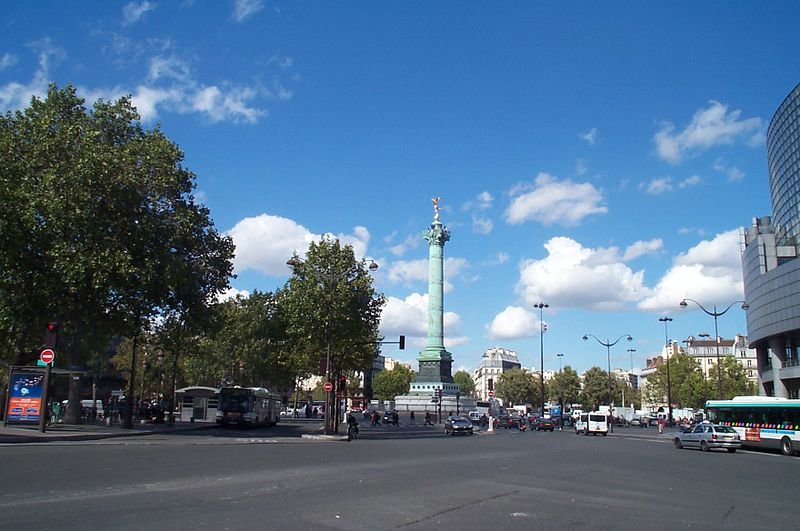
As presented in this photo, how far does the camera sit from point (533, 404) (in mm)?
163500

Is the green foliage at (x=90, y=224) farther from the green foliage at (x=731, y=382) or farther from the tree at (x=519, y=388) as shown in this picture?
the tree at (x=519, y=388)

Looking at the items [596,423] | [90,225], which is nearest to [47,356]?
[90,225]

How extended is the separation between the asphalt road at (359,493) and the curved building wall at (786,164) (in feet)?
188

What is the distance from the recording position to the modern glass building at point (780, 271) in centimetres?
6456

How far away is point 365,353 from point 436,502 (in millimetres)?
42334

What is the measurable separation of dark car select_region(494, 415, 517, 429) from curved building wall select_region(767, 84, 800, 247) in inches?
1400

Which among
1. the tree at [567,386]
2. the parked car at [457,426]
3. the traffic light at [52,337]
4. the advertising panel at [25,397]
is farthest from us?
the tree at [567,386]

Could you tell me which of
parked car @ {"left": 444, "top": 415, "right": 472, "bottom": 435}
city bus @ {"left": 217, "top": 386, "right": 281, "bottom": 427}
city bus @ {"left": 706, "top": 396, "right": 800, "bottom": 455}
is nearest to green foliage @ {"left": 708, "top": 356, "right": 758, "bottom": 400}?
parked car @ {"left": 444, "top": 415, "right": 472, "bottom": 435}

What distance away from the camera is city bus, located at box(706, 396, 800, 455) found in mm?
32500

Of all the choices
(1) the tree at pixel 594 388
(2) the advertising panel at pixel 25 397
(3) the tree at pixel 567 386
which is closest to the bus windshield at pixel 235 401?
(2) the advertising panel at pixel 25 397

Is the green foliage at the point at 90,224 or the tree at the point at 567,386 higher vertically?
the green foliage at the point at 90,224

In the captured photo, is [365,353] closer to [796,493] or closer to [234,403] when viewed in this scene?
[234,403]

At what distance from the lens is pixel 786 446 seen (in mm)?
32844

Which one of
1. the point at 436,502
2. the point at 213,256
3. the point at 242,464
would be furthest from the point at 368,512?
the point at 213,256
